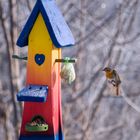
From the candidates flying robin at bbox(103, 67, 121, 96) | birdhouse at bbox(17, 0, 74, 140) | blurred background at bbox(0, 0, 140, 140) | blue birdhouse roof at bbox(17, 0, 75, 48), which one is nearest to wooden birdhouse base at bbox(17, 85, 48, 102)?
birdhouse at bbox(17, 0, 74, 140)

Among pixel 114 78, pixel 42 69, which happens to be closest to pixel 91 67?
pixel 114 78

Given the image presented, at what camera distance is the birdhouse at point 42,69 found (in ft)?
4.27

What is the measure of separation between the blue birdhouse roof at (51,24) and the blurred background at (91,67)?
0.54 m

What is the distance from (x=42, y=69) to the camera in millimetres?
1328

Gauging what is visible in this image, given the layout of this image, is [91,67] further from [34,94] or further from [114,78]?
[34,94]

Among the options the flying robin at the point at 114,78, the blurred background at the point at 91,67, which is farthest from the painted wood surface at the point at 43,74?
the blurred background at the point at 91,67

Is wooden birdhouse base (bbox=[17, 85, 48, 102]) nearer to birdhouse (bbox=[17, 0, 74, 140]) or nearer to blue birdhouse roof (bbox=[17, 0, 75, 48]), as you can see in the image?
birdhouse (bbox=[17, 0, 74, 140])

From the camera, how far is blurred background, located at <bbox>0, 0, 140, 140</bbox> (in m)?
1.90

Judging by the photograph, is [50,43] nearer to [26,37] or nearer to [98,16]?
[26,37]

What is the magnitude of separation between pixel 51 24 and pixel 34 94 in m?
0.23

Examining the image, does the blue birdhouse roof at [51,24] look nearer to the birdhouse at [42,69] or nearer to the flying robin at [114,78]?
the birdhouse at [42,69]

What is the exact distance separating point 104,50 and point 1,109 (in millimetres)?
586

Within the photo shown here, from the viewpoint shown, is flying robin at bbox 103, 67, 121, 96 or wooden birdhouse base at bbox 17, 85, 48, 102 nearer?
wooden birdhouse base at bbox 17, 85, 48, 102

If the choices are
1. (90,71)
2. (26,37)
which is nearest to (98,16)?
(90,71)
